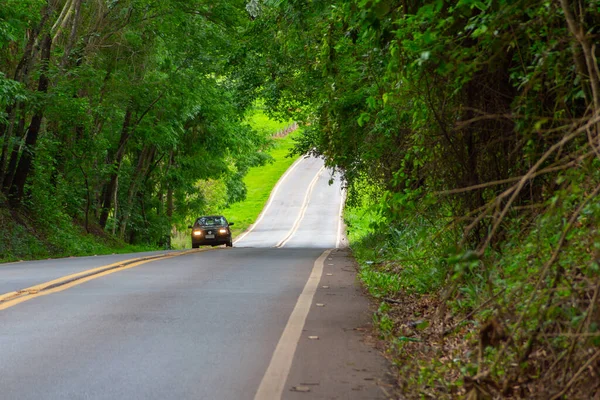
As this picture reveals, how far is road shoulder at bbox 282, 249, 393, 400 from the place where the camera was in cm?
581

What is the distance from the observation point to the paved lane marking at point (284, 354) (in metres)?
5.78

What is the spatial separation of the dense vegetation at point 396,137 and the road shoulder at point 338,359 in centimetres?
25

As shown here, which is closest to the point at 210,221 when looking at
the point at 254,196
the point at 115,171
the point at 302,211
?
the point at 115,171

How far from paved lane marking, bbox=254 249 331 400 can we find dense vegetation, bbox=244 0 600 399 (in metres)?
0.84

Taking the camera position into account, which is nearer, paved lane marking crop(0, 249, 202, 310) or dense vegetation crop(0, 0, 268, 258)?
paved lane marking crop(0, 249, 202, 310)

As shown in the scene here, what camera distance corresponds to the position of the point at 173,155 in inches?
1673

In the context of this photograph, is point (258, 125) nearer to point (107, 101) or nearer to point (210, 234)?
point (210, 234)

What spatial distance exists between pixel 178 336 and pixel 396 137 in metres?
9.87

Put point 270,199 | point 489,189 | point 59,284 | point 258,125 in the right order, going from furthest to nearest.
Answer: point 270,199 → point 258,125 → point 59,284 → point 489,189

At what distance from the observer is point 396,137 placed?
17047mm

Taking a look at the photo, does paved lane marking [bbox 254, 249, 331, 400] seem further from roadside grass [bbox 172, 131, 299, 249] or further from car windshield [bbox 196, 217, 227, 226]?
roadside grass [bbox 172, 131, 299, 249]

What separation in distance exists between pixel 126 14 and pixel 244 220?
47904 millimetres

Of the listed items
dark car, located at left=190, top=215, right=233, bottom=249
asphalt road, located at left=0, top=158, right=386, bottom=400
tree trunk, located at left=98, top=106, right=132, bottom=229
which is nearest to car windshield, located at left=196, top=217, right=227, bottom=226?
dark car, located at left=190, top=215, right=233, bottom=249

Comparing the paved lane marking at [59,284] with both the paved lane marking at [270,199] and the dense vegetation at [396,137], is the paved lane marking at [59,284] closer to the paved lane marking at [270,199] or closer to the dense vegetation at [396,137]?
the dense vegetation at [396,137]
